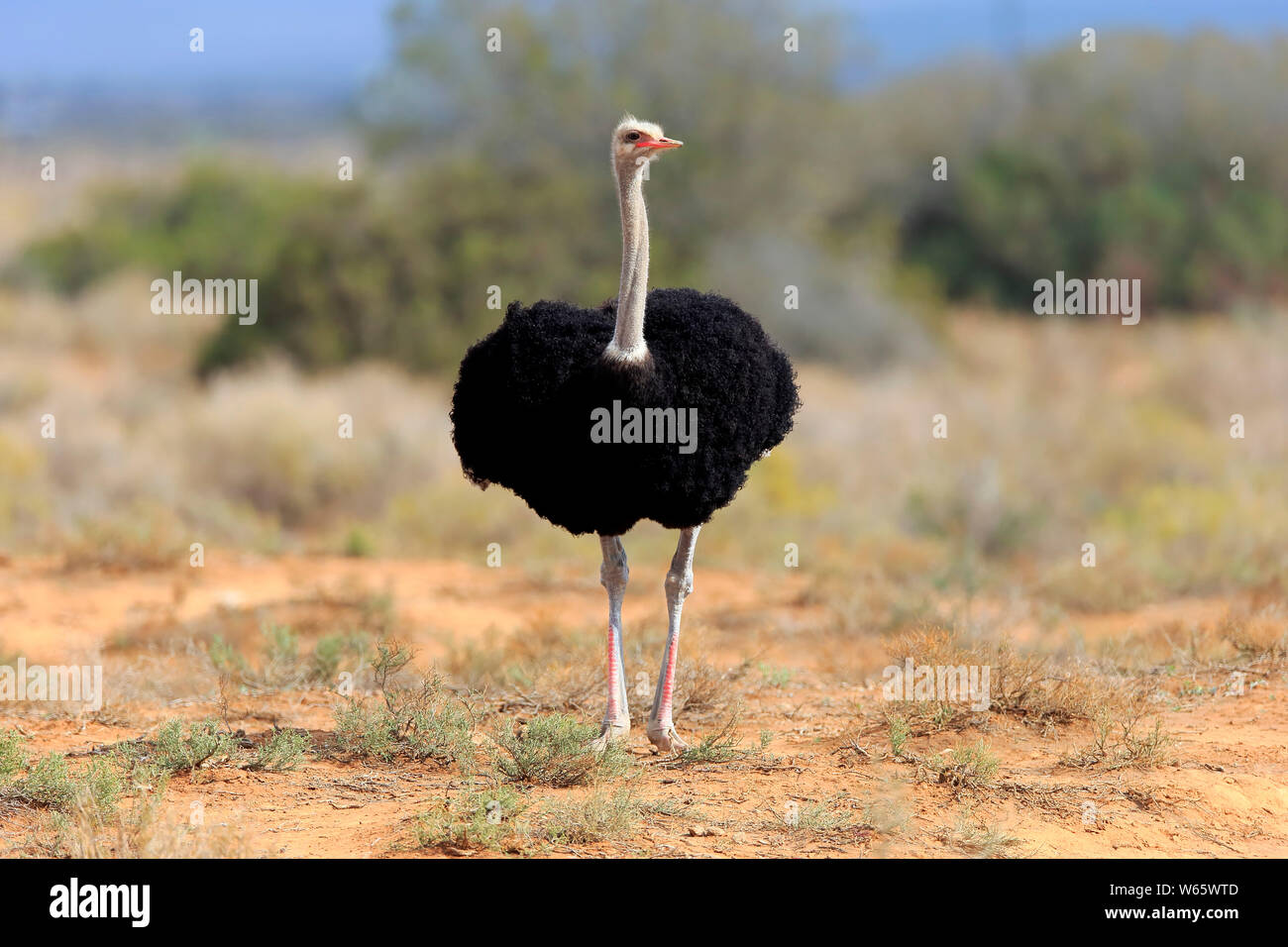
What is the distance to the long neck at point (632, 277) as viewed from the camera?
5875 mm

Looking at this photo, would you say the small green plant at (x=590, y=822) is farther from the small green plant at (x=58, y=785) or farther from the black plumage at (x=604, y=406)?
the small green plant at (x=58, y=785)

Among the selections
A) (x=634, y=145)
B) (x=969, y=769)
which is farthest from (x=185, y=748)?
(x=969, y=769)

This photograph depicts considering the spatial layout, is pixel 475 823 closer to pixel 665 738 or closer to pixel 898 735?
pixel 665 738

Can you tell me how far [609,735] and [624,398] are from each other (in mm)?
1465

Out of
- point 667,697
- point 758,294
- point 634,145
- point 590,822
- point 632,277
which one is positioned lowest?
point 590,822

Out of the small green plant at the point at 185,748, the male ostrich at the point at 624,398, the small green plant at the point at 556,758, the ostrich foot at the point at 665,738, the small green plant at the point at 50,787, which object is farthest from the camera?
the ostrich foot at the point at 665,738

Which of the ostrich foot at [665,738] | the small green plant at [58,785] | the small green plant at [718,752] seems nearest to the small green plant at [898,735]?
the small green plant at [718,752]

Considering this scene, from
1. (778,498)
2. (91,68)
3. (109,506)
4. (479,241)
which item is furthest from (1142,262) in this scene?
(91,68)

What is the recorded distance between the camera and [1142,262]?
91.5ft

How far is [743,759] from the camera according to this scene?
21.0ft

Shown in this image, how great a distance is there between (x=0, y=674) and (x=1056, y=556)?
339 inches

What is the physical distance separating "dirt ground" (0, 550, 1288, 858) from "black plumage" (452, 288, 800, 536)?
111cm

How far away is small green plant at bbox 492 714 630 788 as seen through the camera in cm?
598
